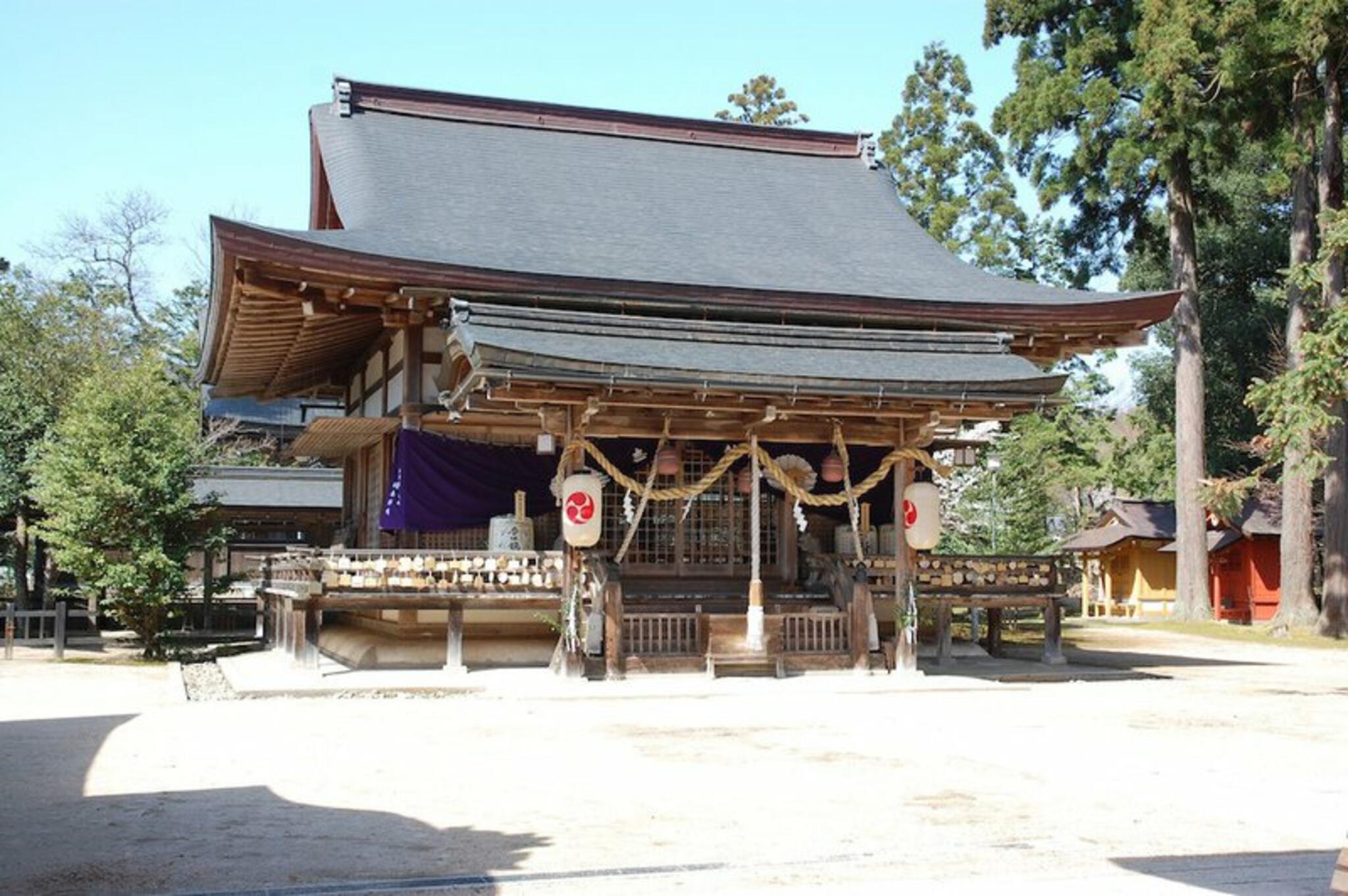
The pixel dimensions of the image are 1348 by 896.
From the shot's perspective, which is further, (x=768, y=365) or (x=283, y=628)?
(x=283, y=628)

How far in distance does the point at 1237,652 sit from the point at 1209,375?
17032 millimetres

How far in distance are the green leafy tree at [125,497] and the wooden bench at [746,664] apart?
8.60 metres

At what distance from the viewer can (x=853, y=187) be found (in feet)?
76.0

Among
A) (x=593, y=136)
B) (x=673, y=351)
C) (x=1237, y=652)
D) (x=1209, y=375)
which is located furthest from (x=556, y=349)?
(x=1209, y=375)

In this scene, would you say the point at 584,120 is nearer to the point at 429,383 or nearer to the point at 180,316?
the point at 429,383

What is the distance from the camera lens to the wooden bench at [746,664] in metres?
15.6

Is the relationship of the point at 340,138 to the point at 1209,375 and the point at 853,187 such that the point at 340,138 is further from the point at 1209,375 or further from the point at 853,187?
the point at 1209,375

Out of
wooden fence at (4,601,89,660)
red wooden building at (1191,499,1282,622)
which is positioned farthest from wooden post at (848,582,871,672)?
red wooden building at (1191,499,1282,622)

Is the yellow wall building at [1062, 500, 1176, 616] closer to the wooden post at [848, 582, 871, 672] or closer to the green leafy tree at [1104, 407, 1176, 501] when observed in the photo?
the green leafy tree at [1104, 407, 1176, 501]

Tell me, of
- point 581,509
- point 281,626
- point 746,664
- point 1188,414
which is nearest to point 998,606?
point 746,664

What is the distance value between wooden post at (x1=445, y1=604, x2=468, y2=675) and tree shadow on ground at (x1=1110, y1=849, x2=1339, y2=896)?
10464 mm

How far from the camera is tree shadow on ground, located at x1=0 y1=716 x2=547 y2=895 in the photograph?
19.3ft

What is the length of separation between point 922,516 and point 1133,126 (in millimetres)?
17136

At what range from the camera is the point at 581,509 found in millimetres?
15086
